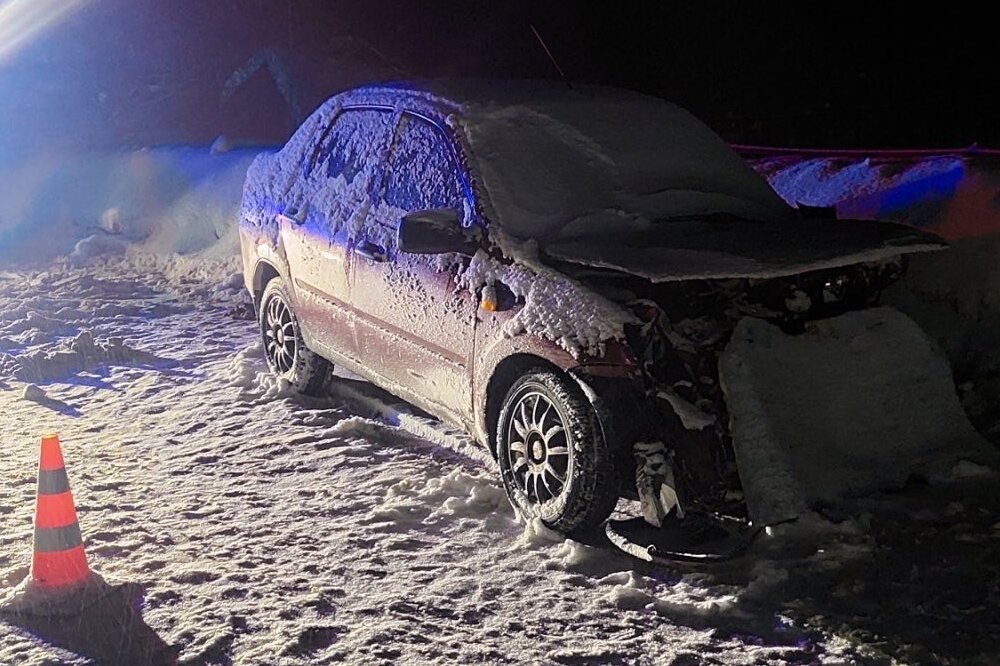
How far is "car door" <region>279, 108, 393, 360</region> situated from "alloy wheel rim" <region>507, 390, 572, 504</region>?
1391 millimetres

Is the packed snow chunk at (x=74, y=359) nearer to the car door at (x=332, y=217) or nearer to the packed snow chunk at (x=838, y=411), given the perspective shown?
the car door at (x=332, y=217)

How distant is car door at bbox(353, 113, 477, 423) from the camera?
437cm

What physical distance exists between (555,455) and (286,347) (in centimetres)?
264

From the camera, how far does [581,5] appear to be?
14.5 meters

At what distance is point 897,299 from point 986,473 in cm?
122

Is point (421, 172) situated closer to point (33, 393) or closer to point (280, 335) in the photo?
point (280, 335)

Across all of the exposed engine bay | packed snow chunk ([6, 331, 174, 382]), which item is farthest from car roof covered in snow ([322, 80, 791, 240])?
packed snow chunk ([6, 331, 174, 382])

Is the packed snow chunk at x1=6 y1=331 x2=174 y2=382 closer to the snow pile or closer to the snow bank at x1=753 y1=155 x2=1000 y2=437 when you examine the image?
the snow pile

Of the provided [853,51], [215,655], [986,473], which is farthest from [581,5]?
[215,655]

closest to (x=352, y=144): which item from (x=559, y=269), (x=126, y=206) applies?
(x=559, y=269)

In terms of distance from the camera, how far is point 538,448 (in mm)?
3998

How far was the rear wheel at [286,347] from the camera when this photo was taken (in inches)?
232

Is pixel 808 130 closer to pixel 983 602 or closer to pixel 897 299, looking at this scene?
pixel 897 299

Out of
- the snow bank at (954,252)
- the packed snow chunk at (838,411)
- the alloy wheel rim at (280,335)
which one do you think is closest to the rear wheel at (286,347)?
the alloy wheel rim at (280,335)
